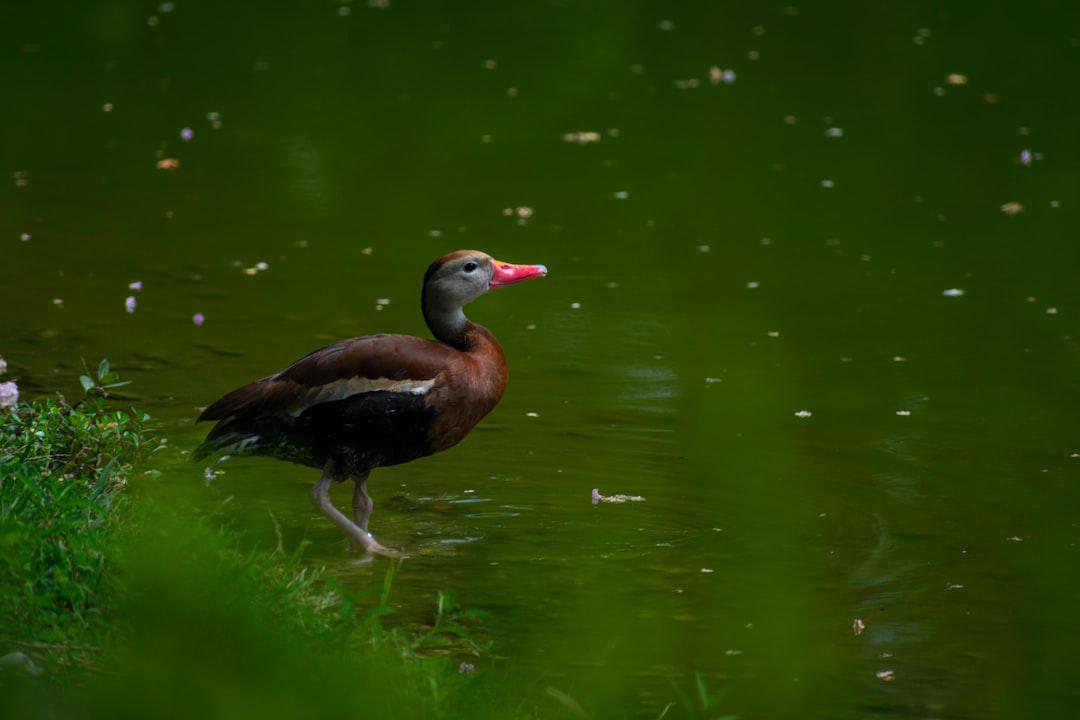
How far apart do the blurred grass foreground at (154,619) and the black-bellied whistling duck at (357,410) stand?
40 cm

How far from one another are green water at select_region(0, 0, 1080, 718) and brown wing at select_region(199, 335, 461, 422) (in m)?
0.36

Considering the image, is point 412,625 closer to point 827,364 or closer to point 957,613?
point 957,613

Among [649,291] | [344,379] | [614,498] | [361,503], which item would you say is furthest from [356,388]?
[649,291]

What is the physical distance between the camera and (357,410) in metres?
5.89

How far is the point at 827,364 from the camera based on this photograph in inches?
314

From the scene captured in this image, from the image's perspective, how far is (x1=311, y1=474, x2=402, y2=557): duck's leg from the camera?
5.79 meters

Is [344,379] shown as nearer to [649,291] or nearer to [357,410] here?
[357,410]

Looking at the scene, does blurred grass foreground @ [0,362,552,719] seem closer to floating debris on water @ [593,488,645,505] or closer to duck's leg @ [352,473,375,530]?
duck's leg @ [352,473,375,530]

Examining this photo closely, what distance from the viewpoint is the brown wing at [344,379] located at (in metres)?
5.91

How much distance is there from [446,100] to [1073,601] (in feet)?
29.7

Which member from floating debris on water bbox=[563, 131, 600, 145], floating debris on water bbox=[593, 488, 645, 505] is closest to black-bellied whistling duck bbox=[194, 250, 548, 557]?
floating debris on water bbox=[593, 488, 645, 505]

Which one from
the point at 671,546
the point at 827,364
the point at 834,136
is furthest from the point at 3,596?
the point at 834,136

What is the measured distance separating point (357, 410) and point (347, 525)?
0.39 metres

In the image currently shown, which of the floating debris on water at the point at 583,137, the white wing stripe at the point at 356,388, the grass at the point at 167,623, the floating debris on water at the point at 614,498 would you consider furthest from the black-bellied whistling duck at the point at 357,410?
the floating debris on water at the point at 583,137
